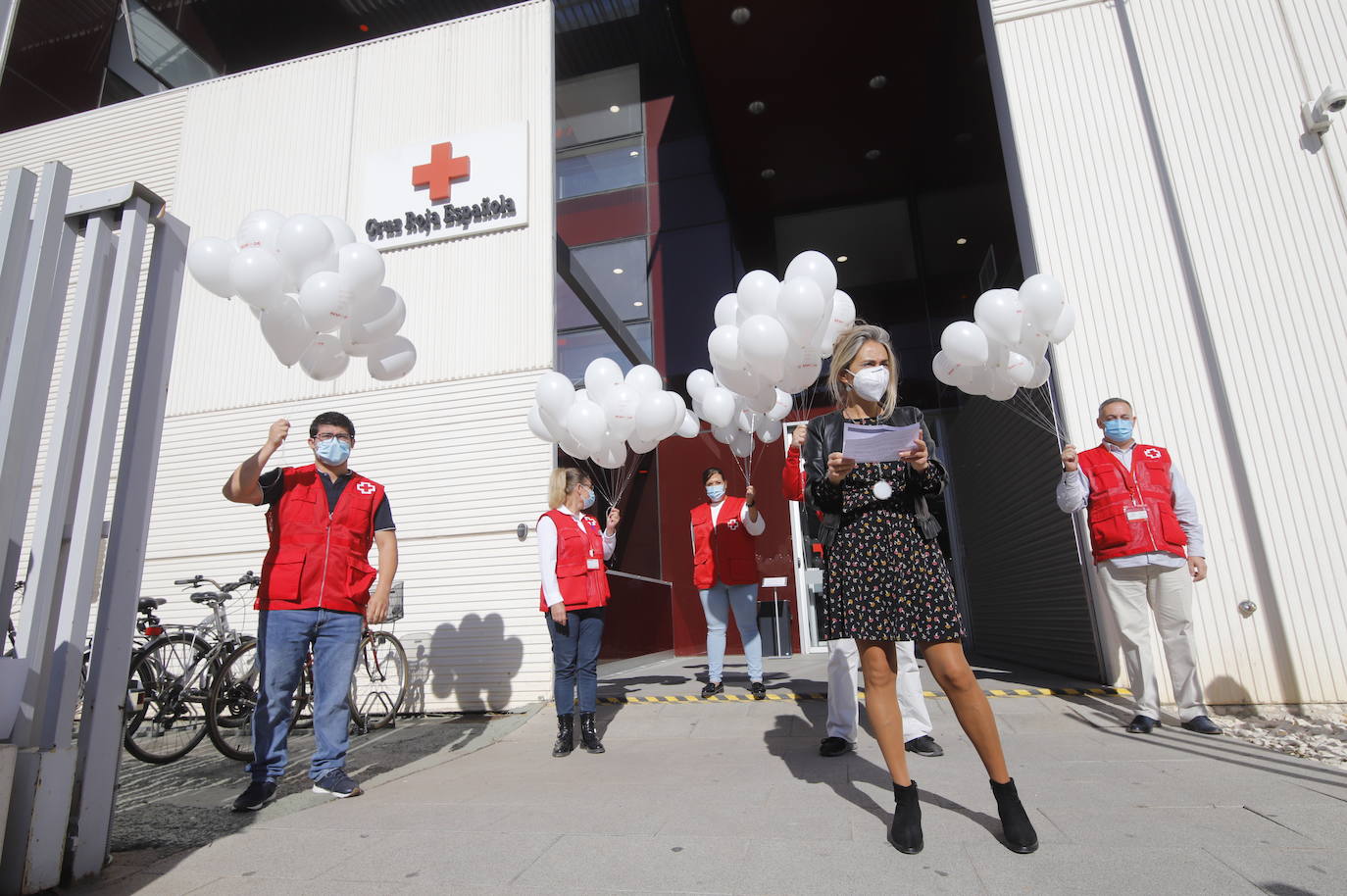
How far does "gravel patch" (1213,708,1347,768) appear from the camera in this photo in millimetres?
3307

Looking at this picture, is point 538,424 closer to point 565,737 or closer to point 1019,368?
point 565,737

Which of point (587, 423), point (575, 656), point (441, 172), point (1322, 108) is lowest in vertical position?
point (575, 656)

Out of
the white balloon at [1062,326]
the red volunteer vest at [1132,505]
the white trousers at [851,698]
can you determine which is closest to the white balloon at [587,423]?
the white trousers at [851,698]

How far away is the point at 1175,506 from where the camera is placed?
4.03 m

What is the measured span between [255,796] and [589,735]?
5.60ft

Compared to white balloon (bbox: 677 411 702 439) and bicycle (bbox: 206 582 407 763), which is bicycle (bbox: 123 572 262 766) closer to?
bicycle (bbox: 206 582 407 763)

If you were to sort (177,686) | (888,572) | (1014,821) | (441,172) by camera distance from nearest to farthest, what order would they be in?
(1014,821)
(888,572)
(177,686)
(441,172)

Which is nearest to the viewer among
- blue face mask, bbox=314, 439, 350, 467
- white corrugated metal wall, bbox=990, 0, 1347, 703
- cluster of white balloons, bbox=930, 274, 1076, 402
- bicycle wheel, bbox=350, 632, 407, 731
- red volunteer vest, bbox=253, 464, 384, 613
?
red volunteer vest, bbox=253, 464, 384, 613

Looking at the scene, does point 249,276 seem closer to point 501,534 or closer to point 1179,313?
point 501,534

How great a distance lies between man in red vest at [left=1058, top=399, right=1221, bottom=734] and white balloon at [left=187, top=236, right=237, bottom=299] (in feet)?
14.9

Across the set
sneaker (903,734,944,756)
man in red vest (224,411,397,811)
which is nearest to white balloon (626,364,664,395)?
man in red vest (224,411,397,811)

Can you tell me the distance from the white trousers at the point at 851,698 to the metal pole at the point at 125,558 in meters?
2.95

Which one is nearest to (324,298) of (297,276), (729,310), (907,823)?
(297,276)

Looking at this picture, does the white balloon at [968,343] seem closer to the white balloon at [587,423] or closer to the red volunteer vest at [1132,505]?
the red volunteer vest at [1132,505]
